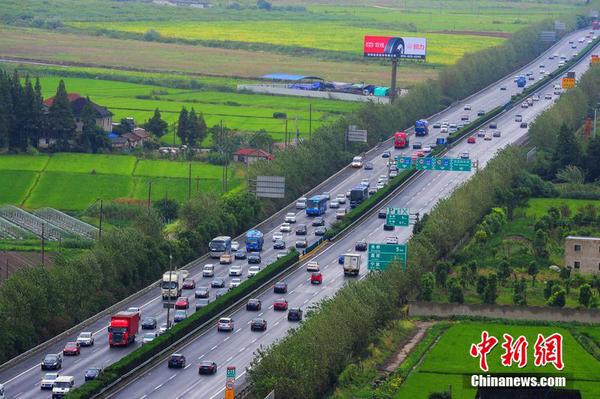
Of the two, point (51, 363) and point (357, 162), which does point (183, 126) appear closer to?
point (357, 162)

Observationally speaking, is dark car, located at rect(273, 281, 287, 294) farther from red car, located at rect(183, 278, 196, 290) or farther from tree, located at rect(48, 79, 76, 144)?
tree, located at rect(48, 79, 76, 144)

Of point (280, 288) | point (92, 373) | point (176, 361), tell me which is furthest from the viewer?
point (280, 288)

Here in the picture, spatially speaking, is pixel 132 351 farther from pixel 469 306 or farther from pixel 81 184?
pixel 81 184

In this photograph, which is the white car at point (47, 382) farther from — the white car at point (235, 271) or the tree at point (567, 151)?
the tree at point (567, 151)

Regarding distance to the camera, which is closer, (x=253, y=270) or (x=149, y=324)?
(x=149, y=324)

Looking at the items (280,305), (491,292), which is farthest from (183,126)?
(491,292)

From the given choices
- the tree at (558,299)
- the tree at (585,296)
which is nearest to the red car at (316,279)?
the tree at (558,299)

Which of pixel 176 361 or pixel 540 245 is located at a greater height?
pixel 540 245

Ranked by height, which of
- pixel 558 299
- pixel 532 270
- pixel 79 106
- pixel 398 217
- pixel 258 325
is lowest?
pixel 258 325

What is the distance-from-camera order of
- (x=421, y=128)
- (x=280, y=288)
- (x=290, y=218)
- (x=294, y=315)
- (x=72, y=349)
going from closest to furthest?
(x=72, y=349) → (x=294, y=315) → (x=280, y=288) → (x=290, y=218) → (x=421, y=128)
